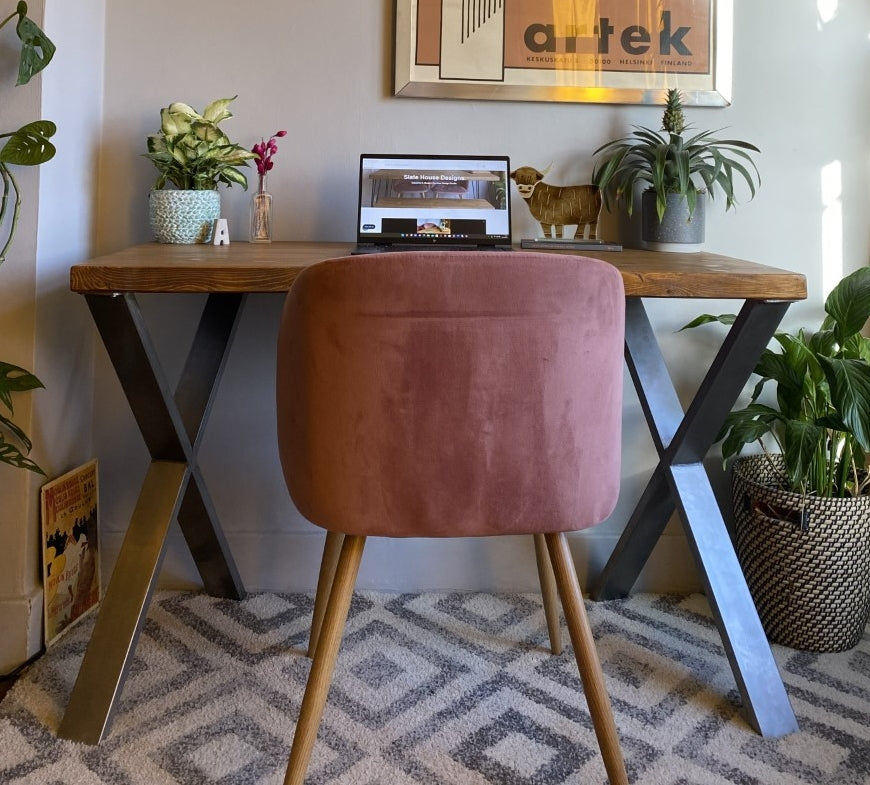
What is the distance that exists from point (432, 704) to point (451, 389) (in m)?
0.73

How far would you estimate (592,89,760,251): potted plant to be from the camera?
191cm

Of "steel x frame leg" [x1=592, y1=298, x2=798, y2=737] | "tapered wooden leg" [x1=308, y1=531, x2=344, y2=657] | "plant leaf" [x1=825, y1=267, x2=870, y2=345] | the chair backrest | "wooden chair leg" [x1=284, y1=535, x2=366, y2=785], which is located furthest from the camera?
"plant leaf" [x1=825, y1=267, x2=870, y2=345]

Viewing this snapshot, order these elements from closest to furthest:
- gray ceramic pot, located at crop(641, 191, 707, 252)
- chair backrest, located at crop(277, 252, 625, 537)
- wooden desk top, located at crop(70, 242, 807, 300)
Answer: chair backrest, located at crop(277, 252, 625, 537) < wooden desk top, located at crop(70, 242, 807, 300) < gray ceramic pot, located at crop(641, 191, 707, 252)

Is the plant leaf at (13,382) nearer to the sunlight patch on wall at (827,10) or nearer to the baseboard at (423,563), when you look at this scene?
the baseboard at (423,563)

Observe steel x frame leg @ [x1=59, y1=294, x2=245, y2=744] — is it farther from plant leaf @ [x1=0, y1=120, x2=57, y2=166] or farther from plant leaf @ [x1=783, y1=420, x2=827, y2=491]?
plant leaf @ [x1=783, y1=420, x2=827, y2=491]

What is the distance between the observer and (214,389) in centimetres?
183

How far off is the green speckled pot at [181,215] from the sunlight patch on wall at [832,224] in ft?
4.66

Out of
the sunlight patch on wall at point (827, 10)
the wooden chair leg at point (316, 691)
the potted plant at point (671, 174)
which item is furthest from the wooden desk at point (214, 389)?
the sunlight patch on wall at point (827, 10)

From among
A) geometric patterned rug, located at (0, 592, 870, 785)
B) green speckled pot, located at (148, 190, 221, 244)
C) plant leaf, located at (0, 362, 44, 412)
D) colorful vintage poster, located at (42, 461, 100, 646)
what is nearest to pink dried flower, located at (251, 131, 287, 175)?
green speckled pot, located at (148, 190, 221, 244)

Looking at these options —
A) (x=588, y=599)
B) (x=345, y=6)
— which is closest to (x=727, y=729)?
(x=588, y=599)

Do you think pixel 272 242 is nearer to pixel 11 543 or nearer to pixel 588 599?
pixel 11 543

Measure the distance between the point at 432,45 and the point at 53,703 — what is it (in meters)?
1.58

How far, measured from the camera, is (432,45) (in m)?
2.03

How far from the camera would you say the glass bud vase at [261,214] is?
200cm
